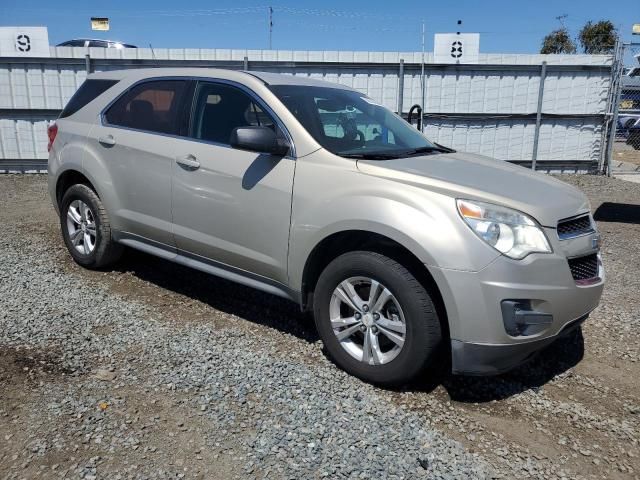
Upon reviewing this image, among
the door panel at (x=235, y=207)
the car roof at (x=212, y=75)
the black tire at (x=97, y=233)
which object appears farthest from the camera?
the black tire at (x=97, y=233)

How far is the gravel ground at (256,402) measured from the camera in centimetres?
262

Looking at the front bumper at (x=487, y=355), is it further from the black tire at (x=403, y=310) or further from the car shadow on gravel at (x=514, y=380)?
the car shadow on gravel at (x=514, y=380)

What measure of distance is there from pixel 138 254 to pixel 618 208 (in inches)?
295

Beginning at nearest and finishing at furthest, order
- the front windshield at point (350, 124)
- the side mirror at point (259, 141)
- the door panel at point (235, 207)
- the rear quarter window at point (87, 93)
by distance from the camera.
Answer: the side mirror at point (259, 141) < the door panel at point (235, 207) < the front windshield at point (350, 124) < the rear quarter window at point (87, 93)

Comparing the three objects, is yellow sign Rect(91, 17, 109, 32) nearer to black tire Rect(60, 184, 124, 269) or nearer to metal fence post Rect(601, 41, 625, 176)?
black tire Rect(60, 184, 124, 269)

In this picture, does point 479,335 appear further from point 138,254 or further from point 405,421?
point 138,254

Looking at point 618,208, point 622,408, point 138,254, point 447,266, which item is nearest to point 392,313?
point 447,266

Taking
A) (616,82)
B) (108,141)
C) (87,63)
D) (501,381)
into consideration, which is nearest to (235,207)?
(108,141)

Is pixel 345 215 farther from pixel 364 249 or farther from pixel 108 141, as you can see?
pixel 108 141

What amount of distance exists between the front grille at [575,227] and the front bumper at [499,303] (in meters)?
0.15

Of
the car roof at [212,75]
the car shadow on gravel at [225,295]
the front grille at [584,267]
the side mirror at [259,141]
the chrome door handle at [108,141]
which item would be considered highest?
the car roof at [212,75]

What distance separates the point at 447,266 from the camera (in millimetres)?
2877

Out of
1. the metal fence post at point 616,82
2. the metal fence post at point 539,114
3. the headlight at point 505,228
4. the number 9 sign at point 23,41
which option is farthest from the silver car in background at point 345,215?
the metal fence post at point 616,82

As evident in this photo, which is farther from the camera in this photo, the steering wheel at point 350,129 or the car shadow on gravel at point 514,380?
the steering wheel at point 350,129
